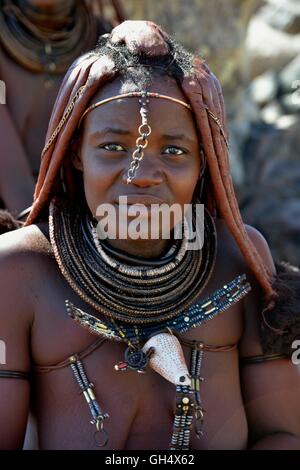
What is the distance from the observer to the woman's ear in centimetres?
290

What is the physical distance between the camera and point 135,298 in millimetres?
2805

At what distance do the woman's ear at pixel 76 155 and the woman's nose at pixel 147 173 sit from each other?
0.27 metres

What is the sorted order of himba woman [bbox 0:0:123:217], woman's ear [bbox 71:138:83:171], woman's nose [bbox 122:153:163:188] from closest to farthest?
woman's nose [bbox 122:153:163:188] → woman's ear [bbox 71:138:83:171] → himba woman [bbox 0:0:123:217]

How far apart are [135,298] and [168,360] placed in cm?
22

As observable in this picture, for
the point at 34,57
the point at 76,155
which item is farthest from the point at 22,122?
the point at 76,155

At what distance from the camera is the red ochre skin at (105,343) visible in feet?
8.89

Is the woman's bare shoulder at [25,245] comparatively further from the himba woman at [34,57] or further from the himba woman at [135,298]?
the himba woman at [34,57]

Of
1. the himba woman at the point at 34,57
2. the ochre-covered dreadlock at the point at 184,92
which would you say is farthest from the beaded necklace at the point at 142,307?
the himba woman at the point at 34,57

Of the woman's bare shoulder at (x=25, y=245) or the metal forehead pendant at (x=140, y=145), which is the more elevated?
the metal forehead pendant at (x=140, y=145)

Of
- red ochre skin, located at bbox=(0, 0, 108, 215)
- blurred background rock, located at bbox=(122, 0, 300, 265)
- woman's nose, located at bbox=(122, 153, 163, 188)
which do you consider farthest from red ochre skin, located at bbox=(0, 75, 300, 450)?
blurred background rock, located at bbox=(122, 0, 300, 265)

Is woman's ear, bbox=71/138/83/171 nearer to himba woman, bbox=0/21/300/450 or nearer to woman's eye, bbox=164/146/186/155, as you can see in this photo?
himba woman, bbox=0/21/300/450

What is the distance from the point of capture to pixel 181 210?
283 cm

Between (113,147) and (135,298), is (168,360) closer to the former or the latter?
(135,298)

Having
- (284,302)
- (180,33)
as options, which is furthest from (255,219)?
(284,302)
